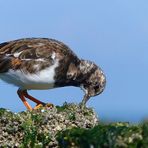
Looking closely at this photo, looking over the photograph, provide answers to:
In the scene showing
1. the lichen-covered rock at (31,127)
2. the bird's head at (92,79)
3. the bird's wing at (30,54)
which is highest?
the bird's wing at (30,54)

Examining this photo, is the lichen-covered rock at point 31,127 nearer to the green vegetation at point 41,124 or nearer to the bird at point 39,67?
the green vegetation at point 41,124

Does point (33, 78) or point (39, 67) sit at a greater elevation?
point (39, 67)

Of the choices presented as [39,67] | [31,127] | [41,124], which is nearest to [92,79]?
[39,67]

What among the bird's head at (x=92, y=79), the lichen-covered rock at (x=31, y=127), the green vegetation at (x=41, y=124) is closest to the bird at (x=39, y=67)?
the bird's head at (x=92, y=79)

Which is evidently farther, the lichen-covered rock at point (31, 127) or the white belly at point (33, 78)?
the white belly at point (33, 78)

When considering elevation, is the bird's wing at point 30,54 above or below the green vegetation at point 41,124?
above

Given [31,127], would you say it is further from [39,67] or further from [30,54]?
[30,54]

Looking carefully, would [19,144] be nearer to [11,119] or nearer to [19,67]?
[11,119]

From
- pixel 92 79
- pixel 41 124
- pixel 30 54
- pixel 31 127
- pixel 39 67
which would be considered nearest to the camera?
pixel 31 127
